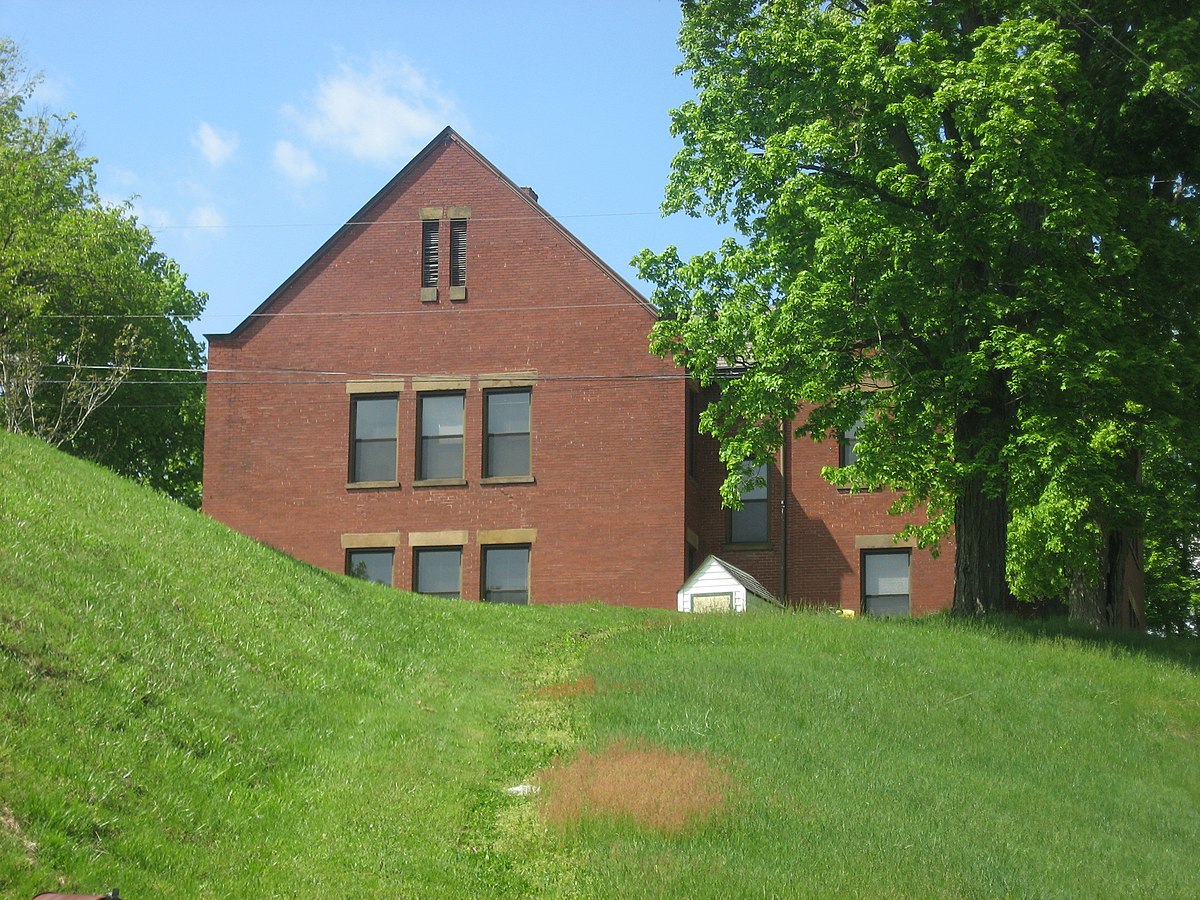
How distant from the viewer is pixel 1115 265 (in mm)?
23016

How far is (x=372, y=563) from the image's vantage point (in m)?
33.3

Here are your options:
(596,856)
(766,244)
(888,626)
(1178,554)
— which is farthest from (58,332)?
(1178,554)

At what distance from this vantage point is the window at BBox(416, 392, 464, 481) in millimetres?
33469

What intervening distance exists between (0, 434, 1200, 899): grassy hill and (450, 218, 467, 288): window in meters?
12.9

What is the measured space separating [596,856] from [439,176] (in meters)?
24.6

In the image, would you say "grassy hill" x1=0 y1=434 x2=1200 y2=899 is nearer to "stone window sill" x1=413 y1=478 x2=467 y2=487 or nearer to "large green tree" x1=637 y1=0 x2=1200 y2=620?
"large green tree" x1=637 y1=0 x2=1200 y2=620

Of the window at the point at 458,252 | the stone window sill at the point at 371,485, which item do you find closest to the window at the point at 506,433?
the stone window sill at the point at 371,485

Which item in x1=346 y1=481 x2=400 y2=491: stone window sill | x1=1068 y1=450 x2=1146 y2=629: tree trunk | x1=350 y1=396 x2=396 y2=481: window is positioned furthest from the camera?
x1=350 y1=396 x2=396 y2=481: window

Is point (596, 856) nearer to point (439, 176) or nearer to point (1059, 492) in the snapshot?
point (1059, 492)

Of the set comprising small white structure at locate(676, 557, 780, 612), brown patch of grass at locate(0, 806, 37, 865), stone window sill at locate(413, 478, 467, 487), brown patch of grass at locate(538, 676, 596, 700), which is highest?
stone window sill at locate(413, 478, 467, 487)

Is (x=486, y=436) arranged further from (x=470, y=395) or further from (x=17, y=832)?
(x=17, y=832)

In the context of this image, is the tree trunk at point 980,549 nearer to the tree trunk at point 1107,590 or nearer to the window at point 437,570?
the tree trunk at point 1107,590

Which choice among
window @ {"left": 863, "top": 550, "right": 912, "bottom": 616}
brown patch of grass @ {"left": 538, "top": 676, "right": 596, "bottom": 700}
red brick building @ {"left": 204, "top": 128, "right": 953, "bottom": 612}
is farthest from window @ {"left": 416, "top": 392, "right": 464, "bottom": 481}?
brown patch of grass @ {"left": 538, "top": 676, "right": 596, "bottom": 700}

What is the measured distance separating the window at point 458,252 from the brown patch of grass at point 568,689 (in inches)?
649
